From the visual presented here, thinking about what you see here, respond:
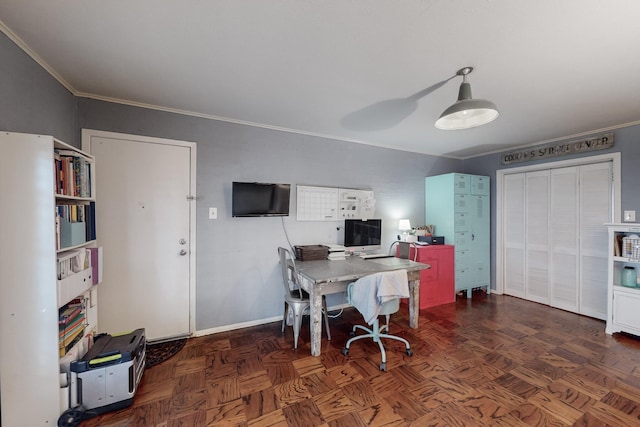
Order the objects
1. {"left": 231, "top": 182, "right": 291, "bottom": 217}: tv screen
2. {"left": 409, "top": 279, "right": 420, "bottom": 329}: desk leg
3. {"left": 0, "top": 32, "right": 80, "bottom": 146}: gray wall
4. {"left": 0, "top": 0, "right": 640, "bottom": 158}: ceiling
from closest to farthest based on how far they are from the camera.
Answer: {"left": 0, "top": 0, "right": 640, "bottom": 158}: ceiling, {"left": 0, "top": 32, "right": 80, "bottom": 146}: gray wall, {"left": 231, "top": 182, "right": 291, "bottom": 217}: tv screen, {"left": 409, "top": 279, "right": 420, "bottom": 329}: desk leg

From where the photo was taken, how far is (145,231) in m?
2.60

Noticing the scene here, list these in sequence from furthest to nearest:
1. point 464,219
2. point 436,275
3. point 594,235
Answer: point 464,219
point 436,275
point 594,235

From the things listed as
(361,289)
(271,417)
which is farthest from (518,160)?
(271,417)

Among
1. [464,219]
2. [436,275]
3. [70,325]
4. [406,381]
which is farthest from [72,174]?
[464,219]

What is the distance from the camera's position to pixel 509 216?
14.2 feet

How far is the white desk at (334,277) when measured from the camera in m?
2.46

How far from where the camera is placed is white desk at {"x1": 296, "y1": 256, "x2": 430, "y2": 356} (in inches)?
96.7

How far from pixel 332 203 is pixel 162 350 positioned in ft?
8.35

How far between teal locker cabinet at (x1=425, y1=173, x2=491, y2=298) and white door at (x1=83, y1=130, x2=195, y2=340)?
12.3 ft

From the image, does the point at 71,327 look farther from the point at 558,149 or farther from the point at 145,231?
the point at 558,149

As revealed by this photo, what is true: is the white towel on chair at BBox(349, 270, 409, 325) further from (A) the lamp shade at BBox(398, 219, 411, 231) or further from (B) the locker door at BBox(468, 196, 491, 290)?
(B) the locker door at BBox(468, 196, 491, 290)

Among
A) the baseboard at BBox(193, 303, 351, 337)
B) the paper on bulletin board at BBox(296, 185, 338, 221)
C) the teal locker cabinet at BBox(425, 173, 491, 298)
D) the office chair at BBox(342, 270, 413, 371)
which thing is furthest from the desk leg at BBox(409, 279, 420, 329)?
the baseboard at BBox(193, 303, 351, 337)

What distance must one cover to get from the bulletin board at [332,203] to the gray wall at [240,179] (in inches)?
3.5

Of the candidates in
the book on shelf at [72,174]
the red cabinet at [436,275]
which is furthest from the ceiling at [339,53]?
the red cabinet at [436,275]
